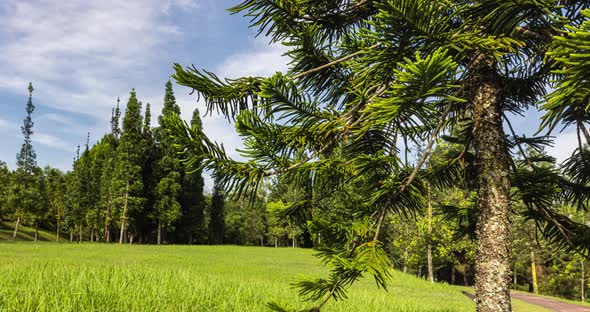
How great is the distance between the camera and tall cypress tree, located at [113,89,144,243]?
38781mm

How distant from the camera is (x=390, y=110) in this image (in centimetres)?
210

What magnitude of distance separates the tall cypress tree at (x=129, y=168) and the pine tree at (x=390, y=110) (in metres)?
39.4

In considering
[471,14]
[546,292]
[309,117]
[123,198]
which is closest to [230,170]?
[309,117]

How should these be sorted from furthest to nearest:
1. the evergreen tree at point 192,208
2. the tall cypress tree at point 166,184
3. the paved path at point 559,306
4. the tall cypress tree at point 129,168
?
1. the evergreen tree at point 192,208
2. the tall cypress tree at point 166,184
3. the tall cypress tree at point 129,168
4. the paved path at point 559,306

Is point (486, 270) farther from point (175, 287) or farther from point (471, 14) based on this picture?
point (175, 287)

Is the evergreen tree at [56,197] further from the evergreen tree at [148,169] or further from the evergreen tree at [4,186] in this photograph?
the evergreen tree at [148,169]

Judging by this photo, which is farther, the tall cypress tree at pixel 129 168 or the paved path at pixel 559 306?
the tall cypress tree at pixel 129 168

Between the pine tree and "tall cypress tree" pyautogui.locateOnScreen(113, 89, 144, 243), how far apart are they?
39427mm

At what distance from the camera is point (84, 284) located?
4.50 metres

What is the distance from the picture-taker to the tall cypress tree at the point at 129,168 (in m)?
38.8

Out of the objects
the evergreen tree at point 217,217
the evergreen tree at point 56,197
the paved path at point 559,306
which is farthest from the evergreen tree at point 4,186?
the paved path at point 559,306

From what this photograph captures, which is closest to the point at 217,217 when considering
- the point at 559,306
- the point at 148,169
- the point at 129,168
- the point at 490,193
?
the point at 148,169

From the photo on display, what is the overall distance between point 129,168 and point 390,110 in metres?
40.9

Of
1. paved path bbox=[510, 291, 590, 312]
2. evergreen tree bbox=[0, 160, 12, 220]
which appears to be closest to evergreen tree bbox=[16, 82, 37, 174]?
evergreen tree bbox=[0, 160, 12, 220]
